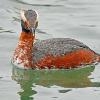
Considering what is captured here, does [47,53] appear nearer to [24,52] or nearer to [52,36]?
[24,52]

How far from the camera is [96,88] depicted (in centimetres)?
1262

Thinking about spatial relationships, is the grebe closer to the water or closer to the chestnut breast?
the chestnut breast

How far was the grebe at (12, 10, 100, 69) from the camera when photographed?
13609mm

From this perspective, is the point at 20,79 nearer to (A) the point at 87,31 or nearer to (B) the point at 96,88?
(B) the point at 96,88

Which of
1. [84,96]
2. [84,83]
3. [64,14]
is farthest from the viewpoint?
[64,14]

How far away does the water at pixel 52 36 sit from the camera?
486 inches

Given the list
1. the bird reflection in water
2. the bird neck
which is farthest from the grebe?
the bird reflection in water

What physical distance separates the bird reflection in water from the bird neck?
15cm

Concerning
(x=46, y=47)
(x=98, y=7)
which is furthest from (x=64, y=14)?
(x=46, y=47)

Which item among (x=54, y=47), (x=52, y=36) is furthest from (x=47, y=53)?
(x=52, y=36)

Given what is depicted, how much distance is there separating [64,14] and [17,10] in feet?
4.56

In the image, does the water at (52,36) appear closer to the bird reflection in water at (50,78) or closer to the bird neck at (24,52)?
the bird reflection in water at (50,78)

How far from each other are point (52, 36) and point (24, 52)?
6.47ft

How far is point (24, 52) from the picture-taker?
1378cm
